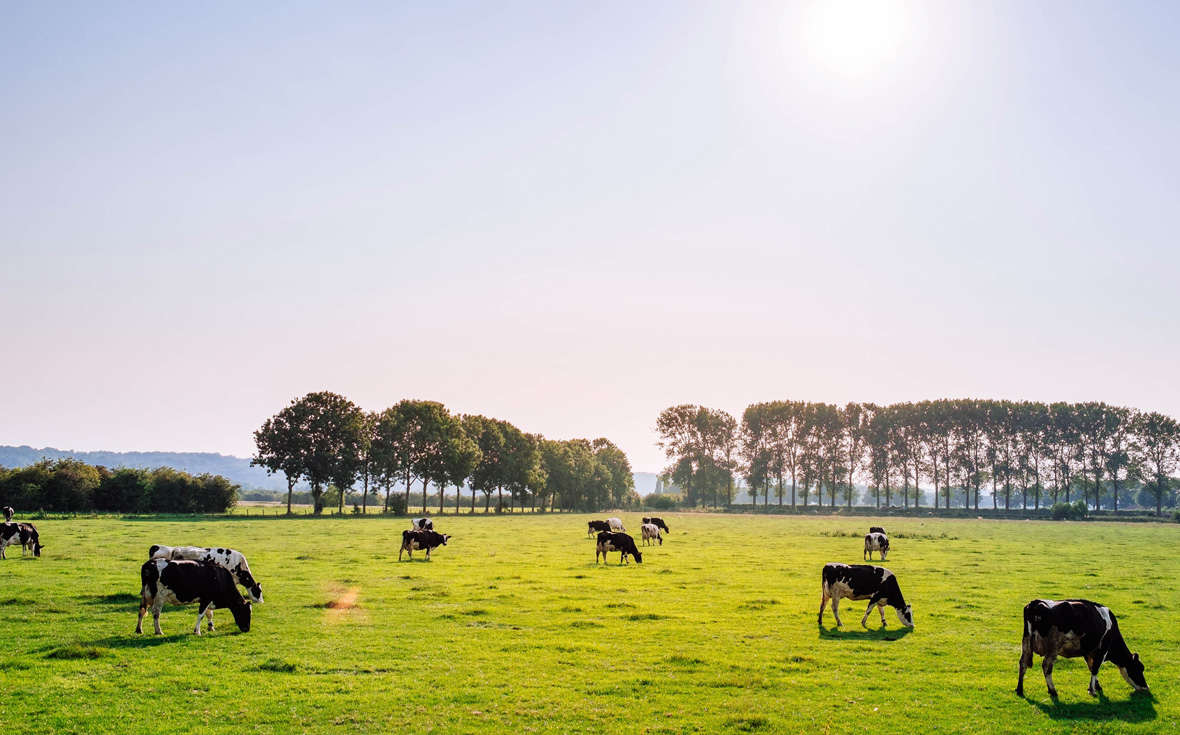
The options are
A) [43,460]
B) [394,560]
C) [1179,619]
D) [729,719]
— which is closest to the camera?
[729,719]

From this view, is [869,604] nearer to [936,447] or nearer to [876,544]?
[876,544]

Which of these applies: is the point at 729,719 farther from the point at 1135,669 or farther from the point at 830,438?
the point at 830,438

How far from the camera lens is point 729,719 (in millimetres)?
13281

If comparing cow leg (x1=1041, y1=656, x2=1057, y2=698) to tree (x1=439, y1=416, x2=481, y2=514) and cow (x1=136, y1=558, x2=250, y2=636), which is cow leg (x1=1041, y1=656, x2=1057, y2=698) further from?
tree (x1=439, y1=416, x2=481, y2=514)

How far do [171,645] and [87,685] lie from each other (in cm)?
347

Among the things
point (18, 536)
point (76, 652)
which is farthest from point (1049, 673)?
point (18, 536)

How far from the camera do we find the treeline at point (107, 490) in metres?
82.8

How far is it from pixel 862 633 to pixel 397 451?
9461 cm

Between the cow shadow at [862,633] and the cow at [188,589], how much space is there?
1653cm

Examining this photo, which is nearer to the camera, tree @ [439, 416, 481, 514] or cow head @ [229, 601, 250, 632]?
cow head @ [229, 601, 250, 632]

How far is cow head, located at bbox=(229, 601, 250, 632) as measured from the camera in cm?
1970

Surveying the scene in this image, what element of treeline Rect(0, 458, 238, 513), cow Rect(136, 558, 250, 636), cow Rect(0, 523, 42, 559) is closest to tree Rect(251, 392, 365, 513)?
treeline Rect(0, 458, 238, 513)

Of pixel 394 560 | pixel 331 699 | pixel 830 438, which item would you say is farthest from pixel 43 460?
pixel 830 438

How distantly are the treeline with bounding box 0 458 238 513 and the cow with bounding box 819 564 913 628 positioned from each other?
9382cm
